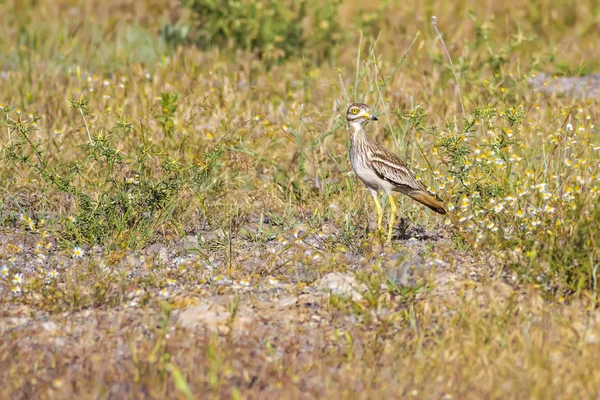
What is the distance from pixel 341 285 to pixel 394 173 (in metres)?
1.09

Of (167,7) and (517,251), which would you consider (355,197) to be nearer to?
(517,251)

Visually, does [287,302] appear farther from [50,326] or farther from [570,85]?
[570,85]

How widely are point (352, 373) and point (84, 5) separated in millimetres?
8757

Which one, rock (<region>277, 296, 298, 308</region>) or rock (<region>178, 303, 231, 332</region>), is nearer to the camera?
rock (<region>178, 303, 231, 332</region>)

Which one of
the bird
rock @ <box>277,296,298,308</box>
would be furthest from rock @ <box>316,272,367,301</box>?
the bird

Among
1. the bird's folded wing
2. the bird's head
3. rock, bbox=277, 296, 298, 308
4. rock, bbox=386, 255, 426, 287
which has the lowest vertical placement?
rock, bbox=277, 296, 298, 308

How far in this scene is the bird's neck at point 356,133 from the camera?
6.45 m

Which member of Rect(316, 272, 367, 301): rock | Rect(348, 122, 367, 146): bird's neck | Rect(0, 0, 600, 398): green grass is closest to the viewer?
Rect(0, 0, 600, 398): green grass

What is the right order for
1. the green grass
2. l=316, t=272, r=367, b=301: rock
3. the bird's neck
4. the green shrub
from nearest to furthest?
the green grass → l=316, t=272, r=367, b=301: rock → the bird's neck → the green shrub

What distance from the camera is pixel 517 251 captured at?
5.37 m

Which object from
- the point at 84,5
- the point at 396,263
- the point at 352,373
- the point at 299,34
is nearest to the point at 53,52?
the point at 84,5

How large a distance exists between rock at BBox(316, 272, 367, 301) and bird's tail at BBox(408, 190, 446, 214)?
89 cm

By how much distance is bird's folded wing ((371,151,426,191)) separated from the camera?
20.4 feet

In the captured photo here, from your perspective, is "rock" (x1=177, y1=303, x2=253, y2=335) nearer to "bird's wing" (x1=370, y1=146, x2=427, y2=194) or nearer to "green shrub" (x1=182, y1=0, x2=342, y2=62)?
"bird's wing" (x1=370, y1=146, x2=427, y2=194)
